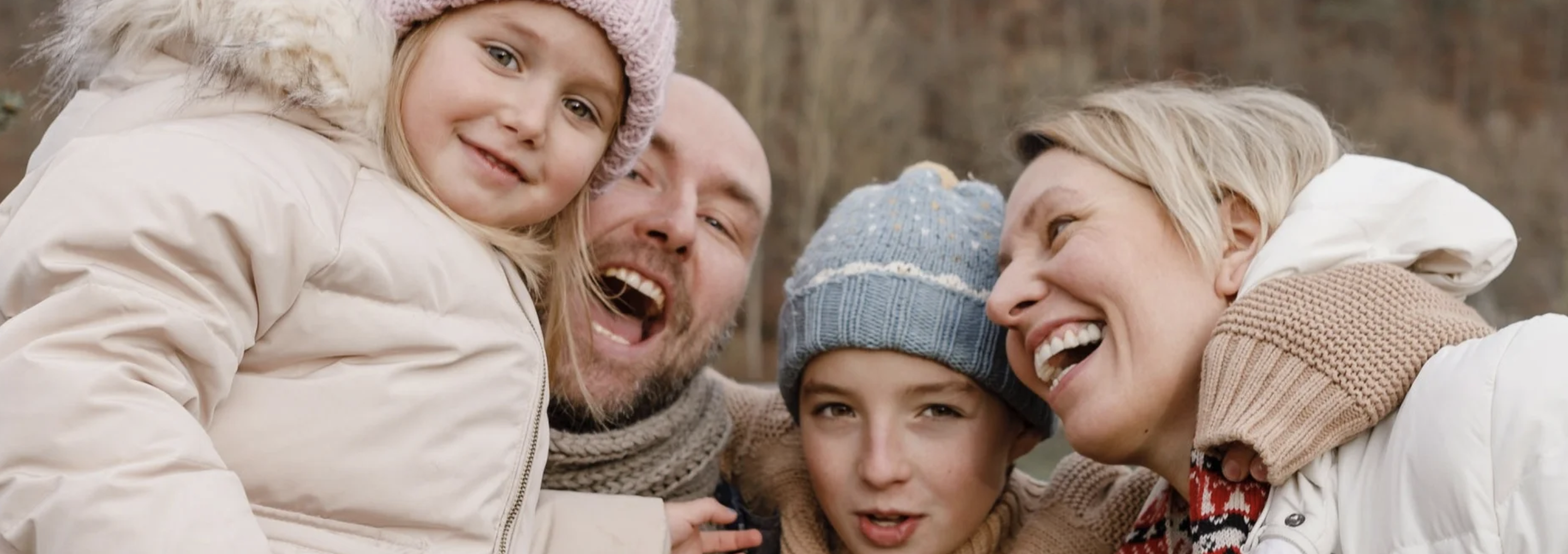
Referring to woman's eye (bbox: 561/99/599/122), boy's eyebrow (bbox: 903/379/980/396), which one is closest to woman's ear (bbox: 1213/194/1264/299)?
boy's eyebrow (bbox: 903/379/980/396)

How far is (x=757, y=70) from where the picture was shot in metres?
22.4

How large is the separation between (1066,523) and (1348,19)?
2738 cm

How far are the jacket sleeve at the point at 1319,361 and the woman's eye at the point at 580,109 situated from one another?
1098mm

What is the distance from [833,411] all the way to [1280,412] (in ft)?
3.57

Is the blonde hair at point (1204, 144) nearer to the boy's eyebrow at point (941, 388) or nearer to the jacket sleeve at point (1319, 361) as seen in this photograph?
the jacket sleeve at point (1319, 361)

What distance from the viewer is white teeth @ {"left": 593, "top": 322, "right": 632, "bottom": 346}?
10.2ft

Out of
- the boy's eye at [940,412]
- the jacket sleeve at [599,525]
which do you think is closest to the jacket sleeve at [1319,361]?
the boy's eye at [940,412]

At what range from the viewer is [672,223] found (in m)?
3.08

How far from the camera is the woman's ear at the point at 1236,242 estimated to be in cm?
250

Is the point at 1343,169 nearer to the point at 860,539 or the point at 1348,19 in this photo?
the point at 860,539

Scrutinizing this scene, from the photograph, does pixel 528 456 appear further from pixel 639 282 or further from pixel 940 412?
pixel 940 412

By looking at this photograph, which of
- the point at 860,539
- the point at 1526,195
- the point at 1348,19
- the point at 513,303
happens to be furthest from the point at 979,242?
the point at 1348,19

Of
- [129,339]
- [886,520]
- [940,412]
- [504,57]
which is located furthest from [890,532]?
[129,339]

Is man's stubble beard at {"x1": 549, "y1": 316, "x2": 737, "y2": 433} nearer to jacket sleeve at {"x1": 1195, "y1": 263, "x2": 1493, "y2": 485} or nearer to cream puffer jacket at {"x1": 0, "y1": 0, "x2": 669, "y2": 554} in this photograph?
cream puffer jacket at {"x1": 0, "y1": 0, "x2": 669, "y2": 554}
